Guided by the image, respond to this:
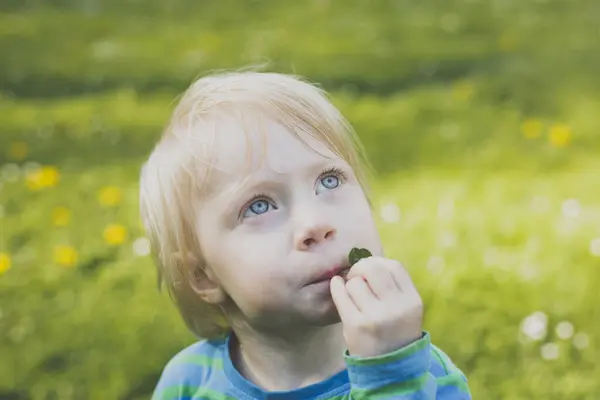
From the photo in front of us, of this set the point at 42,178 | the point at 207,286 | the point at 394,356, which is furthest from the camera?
the point at 42,178

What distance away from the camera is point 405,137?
460 cm

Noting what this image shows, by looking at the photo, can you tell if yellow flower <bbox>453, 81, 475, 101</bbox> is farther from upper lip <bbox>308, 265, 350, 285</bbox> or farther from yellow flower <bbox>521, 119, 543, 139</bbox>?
upper lip <bbox>308, 265, 350, 285</bbox>

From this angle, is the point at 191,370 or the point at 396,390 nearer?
the point at 396,390

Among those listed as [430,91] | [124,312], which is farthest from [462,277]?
[430,91]

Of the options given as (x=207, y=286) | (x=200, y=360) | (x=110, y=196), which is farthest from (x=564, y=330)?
(x=110, y=196)

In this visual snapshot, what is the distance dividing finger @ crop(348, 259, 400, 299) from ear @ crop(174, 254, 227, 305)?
38 centimetres

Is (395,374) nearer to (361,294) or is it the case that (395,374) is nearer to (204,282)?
(361,294)

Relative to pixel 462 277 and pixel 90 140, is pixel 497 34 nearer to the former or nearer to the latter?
pixel 90 140

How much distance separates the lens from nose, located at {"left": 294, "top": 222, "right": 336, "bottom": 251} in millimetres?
1652

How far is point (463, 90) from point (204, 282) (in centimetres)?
342

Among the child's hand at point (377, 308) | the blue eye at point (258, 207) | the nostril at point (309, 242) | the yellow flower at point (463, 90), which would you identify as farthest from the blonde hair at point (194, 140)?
the yellow flower at point (463, 90)

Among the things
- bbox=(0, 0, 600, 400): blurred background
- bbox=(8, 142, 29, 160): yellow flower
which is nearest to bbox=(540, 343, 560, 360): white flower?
bbox=(0, 0, 600, 400): blurred background

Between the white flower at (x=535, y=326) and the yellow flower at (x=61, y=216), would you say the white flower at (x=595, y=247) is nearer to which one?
the white flower at (x=535, y=326)

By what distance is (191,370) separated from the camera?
2.09 meters
